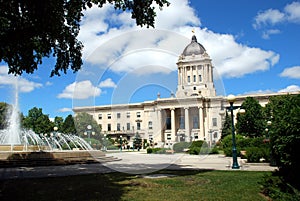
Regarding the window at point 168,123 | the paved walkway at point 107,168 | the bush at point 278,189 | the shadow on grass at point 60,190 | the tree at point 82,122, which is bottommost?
the paved walkway at point 107,168

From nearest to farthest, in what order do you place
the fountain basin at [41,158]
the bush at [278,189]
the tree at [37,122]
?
the bush at [278,189] < the fountain basin at [41,158] < the tree at [37,122]

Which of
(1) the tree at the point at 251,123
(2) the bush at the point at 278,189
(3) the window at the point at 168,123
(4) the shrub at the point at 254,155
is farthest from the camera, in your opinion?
(3) the window at the point at 168,123

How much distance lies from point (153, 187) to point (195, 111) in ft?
264

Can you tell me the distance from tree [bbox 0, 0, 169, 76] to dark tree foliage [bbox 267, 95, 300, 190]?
19.5 ft

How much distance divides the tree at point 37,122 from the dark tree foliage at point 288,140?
80.0 metres

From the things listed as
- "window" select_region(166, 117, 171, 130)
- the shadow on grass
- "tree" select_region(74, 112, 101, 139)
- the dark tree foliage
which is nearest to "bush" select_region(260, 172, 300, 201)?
the dark tree foliage

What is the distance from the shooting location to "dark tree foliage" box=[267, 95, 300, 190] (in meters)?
8.15

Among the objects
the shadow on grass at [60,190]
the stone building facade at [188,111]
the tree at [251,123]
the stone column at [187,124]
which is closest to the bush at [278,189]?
the shadow on grass at [60,190]

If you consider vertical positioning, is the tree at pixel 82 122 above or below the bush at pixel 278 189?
above

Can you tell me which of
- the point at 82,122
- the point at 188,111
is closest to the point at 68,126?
the point at 188,111

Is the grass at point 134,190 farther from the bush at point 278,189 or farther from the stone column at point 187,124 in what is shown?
the stone column at point 187,124

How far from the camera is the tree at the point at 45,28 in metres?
10.8

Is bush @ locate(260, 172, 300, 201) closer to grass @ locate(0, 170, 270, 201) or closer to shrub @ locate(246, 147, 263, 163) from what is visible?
grass @ locate(0, 170, 270, 201)

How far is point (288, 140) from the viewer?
8234 millimetres
